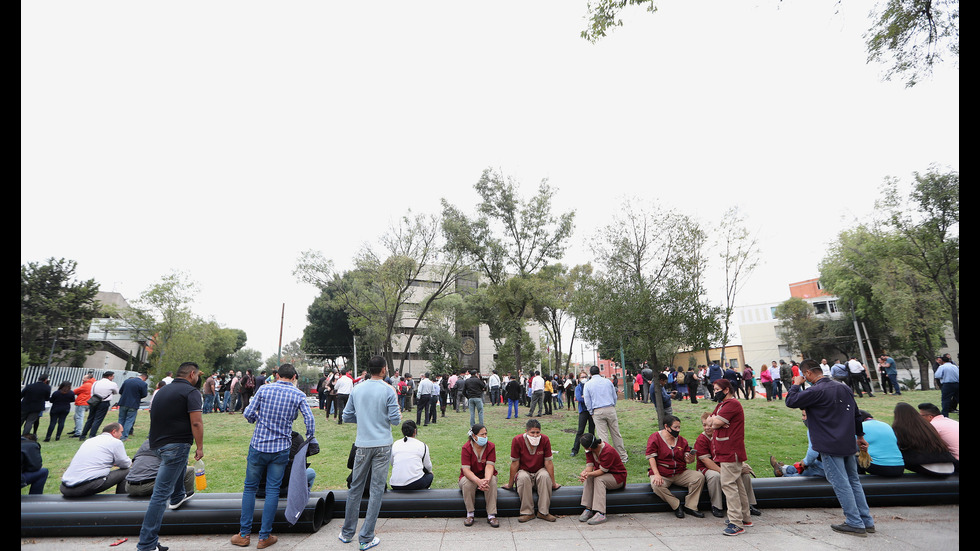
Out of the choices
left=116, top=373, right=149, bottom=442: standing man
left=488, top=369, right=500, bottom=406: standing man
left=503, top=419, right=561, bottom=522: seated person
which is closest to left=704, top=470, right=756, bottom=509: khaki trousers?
left=503, top=419, right=561, bottom=522: seated person

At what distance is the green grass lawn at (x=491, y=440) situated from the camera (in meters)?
7.95

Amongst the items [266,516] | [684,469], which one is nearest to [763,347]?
[684,469]

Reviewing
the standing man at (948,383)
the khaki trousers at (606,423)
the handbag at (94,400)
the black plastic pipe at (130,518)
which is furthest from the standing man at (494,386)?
the black plastic pipe at (130,518)

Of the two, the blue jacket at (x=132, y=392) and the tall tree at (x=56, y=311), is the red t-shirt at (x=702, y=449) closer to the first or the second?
the blue jacket at (x=132, y=392)

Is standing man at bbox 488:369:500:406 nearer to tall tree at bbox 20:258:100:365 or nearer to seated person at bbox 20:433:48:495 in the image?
seated person at bbox 20:433:48:495

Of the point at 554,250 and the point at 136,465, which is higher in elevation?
the point at 554,250

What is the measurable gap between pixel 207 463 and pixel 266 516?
5.63 metres

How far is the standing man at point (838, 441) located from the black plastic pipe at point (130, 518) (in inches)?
234

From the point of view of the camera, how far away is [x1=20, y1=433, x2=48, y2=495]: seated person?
582 cm

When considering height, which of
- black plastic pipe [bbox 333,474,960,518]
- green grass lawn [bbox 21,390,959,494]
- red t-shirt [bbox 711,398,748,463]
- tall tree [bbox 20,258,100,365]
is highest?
tall tree [bbox 20,258,100,365]

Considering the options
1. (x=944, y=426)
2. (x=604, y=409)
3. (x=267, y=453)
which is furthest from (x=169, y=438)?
(x=944, y=426)

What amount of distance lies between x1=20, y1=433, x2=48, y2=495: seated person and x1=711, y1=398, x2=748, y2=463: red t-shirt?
8.69m
